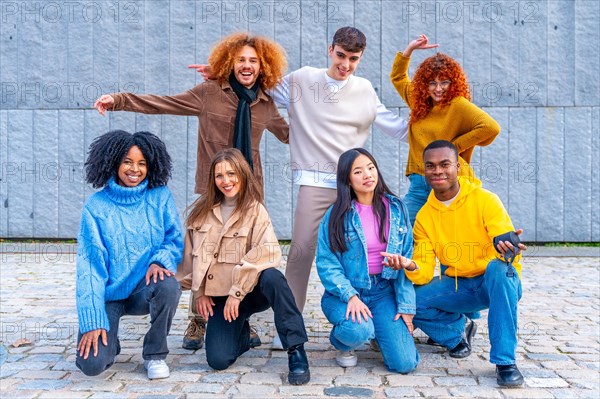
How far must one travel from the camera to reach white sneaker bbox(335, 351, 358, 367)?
3672 mm

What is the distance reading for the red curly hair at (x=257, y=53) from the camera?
424 centimetres

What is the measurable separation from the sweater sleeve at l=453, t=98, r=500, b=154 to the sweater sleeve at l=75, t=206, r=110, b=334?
88.9 inches

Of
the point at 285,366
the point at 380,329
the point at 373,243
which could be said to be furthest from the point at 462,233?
the point at 285,366

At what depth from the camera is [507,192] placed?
28.5ft

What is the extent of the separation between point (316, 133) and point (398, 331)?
4.49 ft

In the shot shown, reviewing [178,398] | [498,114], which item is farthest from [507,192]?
[178,398]

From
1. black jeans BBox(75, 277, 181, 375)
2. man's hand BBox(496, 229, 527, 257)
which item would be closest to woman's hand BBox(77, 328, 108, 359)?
black jeans BBox(75, 277, 181, 375)

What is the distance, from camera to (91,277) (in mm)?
3506

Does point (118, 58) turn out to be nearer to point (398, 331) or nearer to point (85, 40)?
point (85, 40)

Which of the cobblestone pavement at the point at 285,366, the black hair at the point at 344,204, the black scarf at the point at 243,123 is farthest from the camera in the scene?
the black scarf at the point at 243,123

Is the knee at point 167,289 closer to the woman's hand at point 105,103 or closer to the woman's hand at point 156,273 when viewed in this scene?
the woman's hand at point 156,273

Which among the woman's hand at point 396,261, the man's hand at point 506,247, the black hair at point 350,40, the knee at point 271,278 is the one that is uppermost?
the black hair at point 350,40

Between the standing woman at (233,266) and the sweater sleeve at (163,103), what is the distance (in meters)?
0.60

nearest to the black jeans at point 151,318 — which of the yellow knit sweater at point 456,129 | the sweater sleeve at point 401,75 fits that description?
the yellow knit sweater at point 456,129
